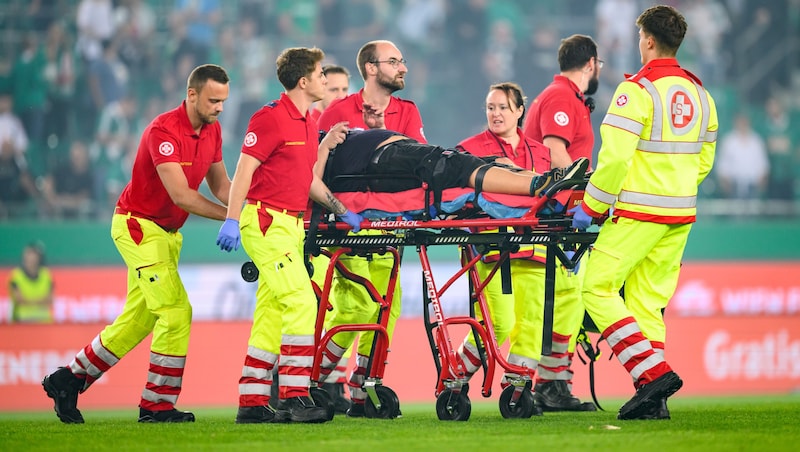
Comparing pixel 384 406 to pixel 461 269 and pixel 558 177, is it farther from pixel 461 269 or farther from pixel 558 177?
pixel 558 177

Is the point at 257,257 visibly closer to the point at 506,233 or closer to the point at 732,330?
the point at 506,233

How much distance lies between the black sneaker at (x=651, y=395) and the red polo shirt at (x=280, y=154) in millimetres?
2051

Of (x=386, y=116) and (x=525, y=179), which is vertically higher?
(x=386, y=116)

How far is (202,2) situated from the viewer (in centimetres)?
1627

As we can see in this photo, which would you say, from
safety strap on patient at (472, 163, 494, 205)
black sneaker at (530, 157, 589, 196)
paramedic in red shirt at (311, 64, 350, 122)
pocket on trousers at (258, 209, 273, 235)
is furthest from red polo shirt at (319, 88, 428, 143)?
black sneaker at (530, 157, 589, 196)

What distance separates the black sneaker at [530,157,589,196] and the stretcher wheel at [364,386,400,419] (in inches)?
61.2

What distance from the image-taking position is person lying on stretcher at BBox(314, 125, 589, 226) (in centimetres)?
643

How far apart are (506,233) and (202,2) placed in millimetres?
10733

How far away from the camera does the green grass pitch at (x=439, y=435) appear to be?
17.7 ft

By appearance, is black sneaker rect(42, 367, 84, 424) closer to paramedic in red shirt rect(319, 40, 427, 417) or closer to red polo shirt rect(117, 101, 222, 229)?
red polo shirt rect(117, 101, 222, 229)

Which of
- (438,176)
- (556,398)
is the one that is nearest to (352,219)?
(438,176)

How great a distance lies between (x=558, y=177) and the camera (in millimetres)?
6332

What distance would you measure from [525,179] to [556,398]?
2024 mm

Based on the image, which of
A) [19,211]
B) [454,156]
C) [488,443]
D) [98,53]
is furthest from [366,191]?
[98,53]
